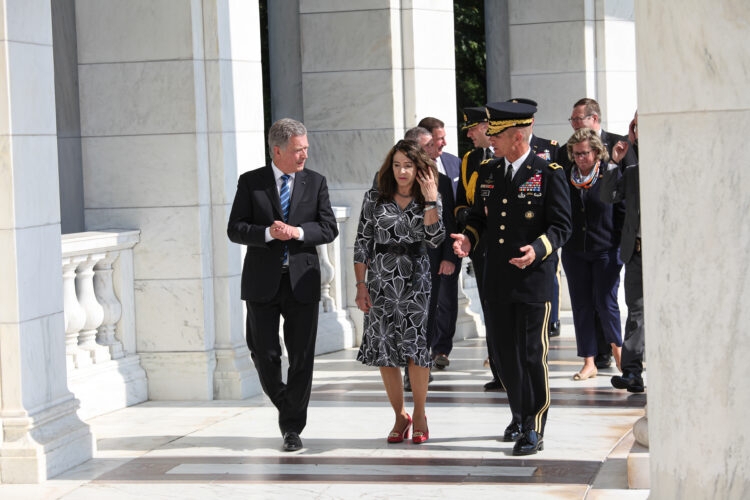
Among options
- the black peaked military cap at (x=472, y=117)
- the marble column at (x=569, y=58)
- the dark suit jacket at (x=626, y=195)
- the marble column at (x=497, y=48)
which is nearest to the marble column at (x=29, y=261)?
the black peaked military cap at (x=472, y=117)

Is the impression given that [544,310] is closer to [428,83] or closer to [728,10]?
[728,10]

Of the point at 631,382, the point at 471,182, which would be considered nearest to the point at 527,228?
the point at 471,182

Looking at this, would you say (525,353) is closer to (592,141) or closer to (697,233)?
(592,141)

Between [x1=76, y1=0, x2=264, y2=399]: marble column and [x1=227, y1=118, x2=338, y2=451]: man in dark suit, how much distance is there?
181 cm

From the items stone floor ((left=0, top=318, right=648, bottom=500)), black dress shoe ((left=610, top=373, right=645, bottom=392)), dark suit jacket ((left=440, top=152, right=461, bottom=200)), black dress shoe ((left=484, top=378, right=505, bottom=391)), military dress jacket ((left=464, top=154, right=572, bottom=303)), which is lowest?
stone floor ((left=0, top=318, right=648, bottom=500))

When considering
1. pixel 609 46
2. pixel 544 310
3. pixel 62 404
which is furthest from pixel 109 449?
pixel 609 46

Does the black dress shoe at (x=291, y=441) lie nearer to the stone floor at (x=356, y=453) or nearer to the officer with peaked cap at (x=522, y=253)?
the stone floor at (x=356, y=453)

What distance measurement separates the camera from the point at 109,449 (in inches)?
315

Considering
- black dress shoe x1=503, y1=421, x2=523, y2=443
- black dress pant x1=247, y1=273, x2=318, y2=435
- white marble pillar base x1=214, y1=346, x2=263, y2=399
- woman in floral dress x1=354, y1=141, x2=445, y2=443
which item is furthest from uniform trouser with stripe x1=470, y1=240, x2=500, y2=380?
white marble pillar base x1=214, y1=346, x2=263, y2=399

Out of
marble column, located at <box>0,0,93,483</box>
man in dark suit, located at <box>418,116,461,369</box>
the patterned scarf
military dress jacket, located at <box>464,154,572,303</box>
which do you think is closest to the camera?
marble column, located at <box>0,0,93,483</box>

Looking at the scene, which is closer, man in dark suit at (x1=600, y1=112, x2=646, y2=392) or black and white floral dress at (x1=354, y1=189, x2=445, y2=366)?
black and white floral dress at (x1=354, y1=189, x2=445, y2=366)

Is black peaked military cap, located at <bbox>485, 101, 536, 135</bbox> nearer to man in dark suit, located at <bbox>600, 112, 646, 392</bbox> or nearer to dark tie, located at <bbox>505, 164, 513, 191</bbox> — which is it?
dark tie, located at <bbox>505, 164, 513, 191</bbox>

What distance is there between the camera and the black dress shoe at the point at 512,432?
7.69 metres

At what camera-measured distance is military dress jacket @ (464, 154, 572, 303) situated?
729cm
